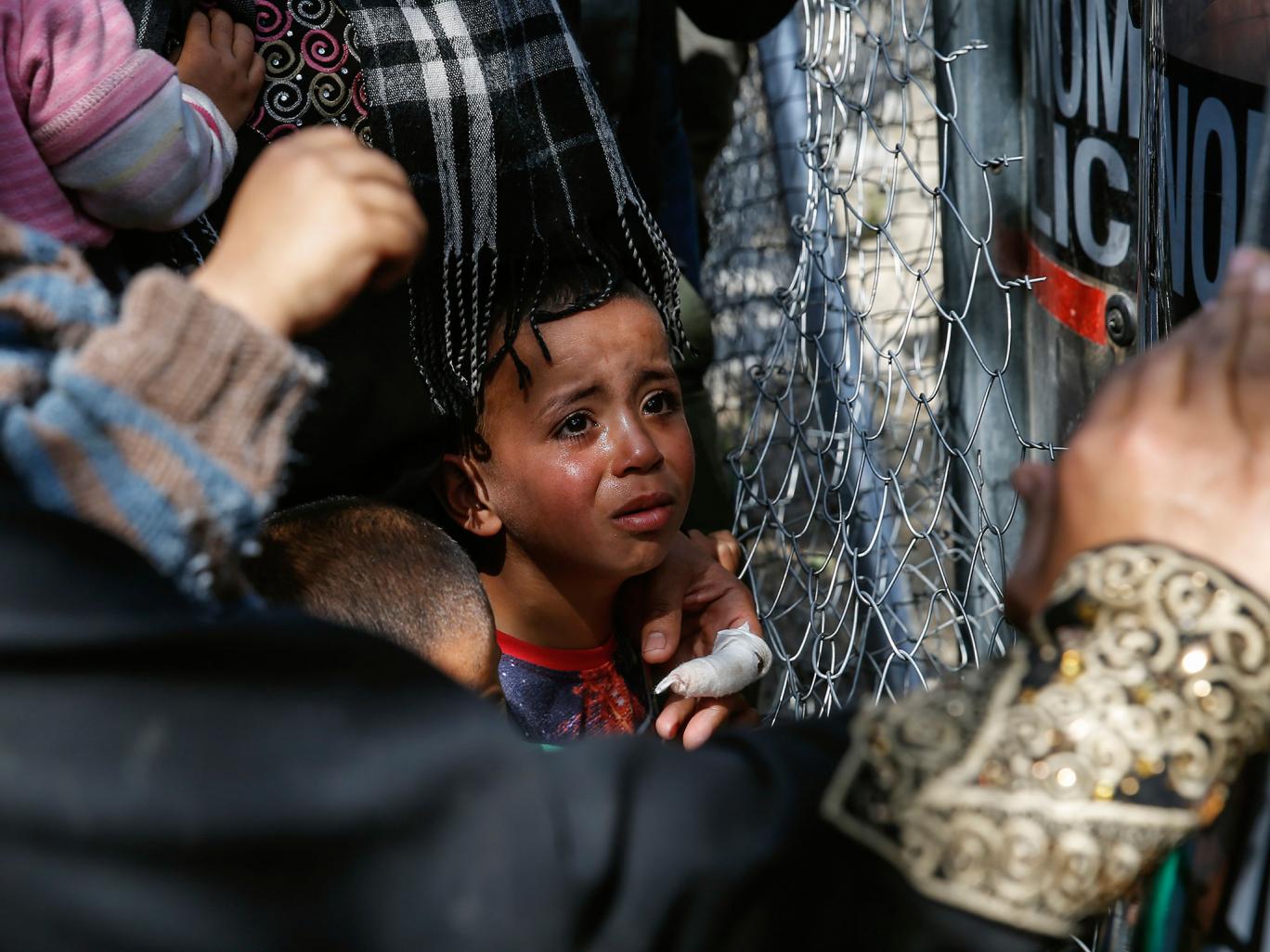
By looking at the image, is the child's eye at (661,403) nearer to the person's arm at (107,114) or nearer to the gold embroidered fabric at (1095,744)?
the person's arm at (107,114)

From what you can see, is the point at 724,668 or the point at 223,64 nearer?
the point at 223,64

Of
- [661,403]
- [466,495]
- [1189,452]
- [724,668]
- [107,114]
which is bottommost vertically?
[724,668]

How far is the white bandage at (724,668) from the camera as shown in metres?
2.03

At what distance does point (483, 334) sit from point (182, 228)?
1.71ft

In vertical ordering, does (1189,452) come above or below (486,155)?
above

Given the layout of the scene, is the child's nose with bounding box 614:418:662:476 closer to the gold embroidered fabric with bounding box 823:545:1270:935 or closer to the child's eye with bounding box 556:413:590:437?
the child's eye with bounding box 556:413:590:437

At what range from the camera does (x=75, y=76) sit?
149 centimetres

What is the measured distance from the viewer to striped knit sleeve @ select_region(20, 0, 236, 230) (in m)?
1.49

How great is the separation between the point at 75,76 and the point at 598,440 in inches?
35.7

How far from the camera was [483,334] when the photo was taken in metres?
2.09

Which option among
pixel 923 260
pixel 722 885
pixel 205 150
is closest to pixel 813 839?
pixel 722 885

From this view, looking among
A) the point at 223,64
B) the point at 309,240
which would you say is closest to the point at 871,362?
the point at 223,64

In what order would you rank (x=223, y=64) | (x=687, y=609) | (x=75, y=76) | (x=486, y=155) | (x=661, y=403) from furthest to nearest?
(x=687, y=609), (x=661, y=403), (x=486, y=155), (x=223, y=64), (x=75, y=76)

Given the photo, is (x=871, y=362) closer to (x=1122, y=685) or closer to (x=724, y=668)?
(x=724, y=668)
